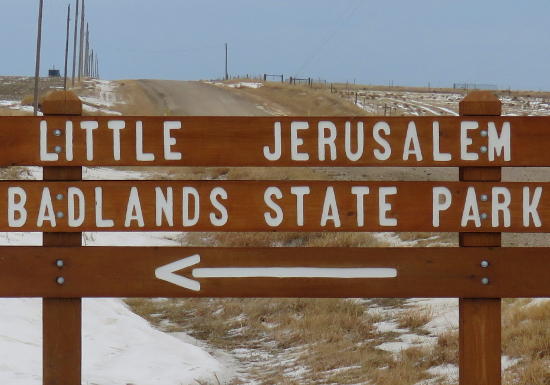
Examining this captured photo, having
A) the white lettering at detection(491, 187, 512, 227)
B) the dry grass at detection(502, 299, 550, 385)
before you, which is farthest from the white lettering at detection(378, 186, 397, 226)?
the dry grass at detection(502, 299, 550, 385)

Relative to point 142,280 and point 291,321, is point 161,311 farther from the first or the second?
point 142,280

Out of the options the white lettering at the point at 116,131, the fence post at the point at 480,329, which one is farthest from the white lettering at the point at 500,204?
the white lettering at the point at 116,131

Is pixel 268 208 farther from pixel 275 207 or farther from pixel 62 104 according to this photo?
pixel 62 104

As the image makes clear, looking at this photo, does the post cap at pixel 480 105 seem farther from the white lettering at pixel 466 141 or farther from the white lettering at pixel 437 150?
the white lettering at pixel 437 150

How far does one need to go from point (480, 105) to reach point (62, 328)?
2523 mm

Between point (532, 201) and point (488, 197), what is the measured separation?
0.76 feet

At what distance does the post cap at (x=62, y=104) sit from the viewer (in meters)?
4.64

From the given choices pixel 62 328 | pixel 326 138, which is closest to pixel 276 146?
pixel 326 138

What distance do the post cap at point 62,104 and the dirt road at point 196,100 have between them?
31.9 meters

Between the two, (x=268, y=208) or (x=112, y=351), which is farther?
(x=112, y=351)

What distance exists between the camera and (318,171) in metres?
20.2

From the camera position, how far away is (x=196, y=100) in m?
45.2

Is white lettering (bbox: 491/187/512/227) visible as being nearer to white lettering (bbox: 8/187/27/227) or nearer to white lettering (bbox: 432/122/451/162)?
white lettering (bbox: 432/122/451/162)

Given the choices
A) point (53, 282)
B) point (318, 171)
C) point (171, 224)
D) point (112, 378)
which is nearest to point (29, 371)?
point (112, 378)
